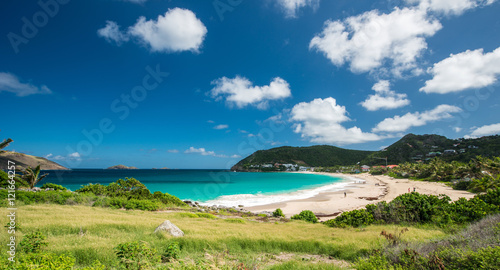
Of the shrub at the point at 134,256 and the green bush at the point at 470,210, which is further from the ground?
the shrub at the point at 134,256

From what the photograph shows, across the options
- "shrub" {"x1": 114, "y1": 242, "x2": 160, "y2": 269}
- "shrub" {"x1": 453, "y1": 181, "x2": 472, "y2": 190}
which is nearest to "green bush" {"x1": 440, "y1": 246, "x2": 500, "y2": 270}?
"shrub" {"x1": 114, "y1": 242, "x2": 160, "y2": 269}

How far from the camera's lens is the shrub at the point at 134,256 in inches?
191

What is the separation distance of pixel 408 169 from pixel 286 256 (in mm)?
87068

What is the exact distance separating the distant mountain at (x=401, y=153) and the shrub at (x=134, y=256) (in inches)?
3845

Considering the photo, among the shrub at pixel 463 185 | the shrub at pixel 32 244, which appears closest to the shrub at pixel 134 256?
the shrub at pixel 32 244

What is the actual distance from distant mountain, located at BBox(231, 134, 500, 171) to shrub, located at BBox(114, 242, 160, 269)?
320 feet

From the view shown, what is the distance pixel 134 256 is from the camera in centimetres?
514

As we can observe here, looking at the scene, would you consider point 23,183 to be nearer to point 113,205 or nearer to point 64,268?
point 113,205

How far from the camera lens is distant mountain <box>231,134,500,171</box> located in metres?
85.6

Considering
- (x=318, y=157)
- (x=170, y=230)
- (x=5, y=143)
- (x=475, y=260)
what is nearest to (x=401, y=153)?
(x=318, y=157)

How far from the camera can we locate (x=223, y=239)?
28.3 ft

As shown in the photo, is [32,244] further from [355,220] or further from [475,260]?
[355,220]

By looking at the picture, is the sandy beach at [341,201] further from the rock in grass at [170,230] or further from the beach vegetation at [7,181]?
the beach vegetation at [7,181]

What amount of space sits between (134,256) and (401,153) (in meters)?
149
